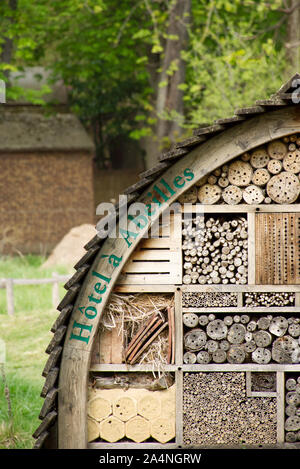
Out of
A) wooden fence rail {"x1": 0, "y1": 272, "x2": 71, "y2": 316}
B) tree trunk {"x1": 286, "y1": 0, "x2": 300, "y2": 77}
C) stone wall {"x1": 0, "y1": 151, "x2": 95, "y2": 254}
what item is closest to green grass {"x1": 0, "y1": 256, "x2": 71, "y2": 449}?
wooden fence rail {"x1": 0, "y1": 272, "x2": 71, "y2": 316}

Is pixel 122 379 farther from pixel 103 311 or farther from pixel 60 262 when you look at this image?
pixel 60 262

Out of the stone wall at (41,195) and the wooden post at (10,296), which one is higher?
the stone wall at (41,195)

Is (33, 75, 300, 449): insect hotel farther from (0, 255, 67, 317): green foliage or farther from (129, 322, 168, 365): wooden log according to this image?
(0, 255, 67, 317): green foliage

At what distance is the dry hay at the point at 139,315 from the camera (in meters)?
4.75

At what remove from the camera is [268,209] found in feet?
15.4

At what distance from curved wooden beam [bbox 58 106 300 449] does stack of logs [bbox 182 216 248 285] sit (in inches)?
13.2

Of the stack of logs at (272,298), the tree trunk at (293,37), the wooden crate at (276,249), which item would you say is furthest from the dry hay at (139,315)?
the tree trunk at (293,37)

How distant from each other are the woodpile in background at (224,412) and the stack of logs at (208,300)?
521mm

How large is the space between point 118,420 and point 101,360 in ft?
1.55

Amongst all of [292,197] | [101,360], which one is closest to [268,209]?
[292,197]

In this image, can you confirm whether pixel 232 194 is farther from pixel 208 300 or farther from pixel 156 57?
pixel 156 57

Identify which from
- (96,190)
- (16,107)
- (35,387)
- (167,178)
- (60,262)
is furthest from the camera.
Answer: (96,190)

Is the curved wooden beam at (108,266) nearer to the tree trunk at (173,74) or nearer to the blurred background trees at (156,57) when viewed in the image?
the blurred background trees at (156,57)

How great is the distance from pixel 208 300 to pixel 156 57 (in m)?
13.7
